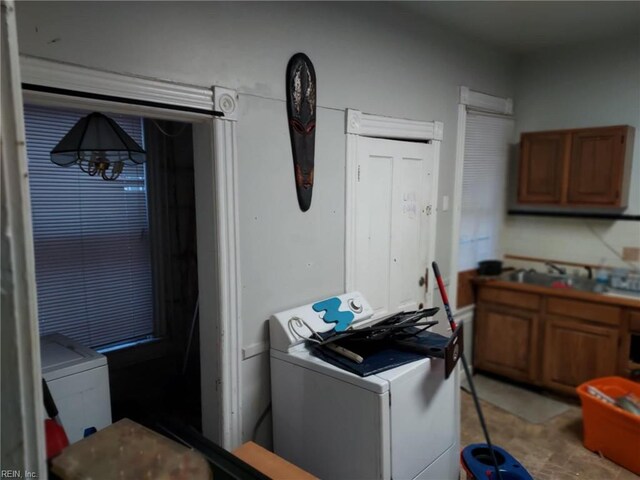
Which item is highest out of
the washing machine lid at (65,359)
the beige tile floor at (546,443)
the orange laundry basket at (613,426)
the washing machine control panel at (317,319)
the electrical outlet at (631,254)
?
the electrical outlet at (631,254)

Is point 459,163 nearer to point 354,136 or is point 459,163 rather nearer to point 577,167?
point 577,167

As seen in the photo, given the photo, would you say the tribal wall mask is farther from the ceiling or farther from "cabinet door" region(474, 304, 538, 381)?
"cabinet door" region(474, 304, 538, 381)

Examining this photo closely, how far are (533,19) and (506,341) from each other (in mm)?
2439

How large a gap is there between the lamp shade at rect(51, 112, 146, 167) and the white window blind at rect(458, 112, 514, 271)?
8.28 feet

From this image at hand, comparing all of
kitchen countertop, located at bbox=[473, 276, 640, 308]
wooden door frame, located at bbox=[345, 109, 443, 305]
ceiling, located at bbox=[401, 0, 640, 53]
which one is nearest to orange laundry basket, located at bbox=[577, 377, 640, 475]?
kitchen countertop, located at bbox=[473, 276, 640, 308]

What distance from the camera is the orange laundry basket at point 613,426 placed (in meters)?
2.54

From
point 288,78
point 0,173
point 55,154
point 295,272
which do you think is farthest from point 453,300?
point 0,173

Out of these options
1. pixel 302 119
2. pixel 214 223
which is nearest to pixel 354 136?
pixel 302 119

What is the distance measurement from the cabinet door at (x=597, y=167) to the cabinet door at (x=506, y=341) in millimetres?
1026

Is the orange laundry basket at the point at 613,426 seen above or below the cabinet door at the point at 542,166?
below

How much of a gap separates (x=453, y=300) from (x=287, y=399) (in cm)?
186

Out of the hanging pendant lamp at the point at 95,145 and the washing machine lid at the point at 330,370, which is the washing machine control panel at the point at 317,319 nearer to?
the washing machine lid at the point at 330,370

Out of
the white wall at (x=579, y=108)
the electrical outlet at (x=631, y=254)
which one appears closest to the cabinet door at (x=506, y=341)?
the white wall at (x=579, y=108)

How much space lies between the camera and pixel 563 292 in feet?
10.9
